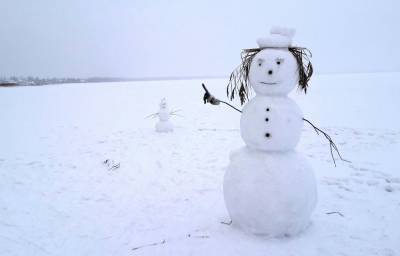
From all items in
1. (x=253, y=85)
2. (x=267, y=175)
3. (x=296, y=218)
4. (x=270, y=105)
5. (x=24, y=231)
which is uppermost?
(x=253, y=85)

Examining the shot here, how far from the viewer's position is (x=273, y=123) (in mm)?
3053

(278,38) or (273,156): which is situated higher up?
(278,38)

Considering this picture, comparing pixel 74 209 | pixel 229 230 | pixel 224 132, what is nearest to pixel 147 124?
pixel 224 132

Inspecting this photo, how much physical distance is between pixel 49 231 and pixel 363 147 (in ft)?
22.4

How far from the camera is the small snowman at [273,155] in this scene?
3.05m

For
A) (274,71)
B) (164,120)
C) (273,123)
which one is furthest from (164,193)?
(164,120)

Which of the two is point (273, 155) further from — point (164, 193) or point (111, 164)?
point (111, 164)

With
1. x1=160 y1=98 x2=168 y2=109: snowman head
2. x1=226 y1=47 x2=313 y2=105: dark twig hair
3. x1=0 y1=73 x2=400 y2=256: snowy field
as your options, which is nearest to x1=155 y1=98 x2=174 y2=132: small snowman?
x1=160 y1=98 x2=168 y2=109: snowman head

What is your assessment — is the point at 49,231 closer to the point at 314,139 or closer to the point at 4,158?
the point at 4,158

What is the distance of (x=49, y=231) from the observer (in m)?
3.73

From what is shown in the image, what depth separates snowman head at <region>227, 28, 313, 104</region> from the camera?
3.06 metres

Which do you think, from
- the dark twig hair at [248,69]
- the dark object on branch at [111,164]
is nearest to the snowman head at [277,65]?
the dark twig hair at [248,69]

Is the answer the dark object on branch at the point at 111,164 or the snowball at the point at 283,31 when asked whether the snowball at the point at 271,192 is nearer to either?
the snowball at the point at 283,31

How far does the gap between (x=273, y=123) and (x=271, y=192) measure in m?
0.69
